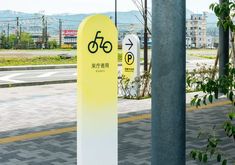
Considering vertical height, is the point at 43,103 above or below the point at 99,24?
below

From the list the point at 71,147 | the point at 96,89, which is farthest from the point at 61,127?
the point at 96,89

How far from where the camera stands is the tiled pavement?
6254mm

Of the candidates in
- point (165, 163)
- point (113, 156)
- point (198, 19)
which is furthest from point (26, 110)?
Result: point (198, 19)

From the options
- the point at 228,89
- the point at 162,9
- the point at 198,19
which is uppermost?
the point at 198,19

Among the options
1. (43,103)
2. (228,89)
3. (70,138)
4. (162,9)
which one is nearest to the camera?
(162,9)

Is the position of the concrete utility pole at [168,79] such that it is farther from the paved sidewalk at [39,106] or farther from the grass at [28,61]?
the grass at [28,61]

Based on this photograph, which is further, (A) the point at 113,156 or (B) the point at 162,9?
(A) the point at 113,156

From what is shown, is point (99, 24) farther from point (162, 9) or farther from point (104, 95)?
point (162, 9)

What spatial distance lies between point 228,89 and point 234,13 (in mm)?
598

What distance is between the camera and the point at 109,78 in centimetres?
454

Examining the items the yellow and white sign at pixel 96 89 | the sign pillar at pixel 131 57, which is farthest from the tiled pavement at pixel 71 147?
the sign pillar at pixel 131 57

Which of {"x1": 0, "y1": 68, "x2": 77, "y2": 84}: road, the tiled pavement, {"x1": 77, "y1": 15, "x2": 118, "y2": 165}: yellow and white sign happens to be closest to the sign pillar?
the tiled pavement

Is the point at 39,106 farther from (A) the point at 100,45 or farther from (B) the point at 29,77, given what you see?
(B) the point at 29,77

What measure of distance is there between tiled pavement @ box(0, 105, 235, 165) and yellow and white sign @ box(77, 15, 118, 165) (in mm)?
1604
